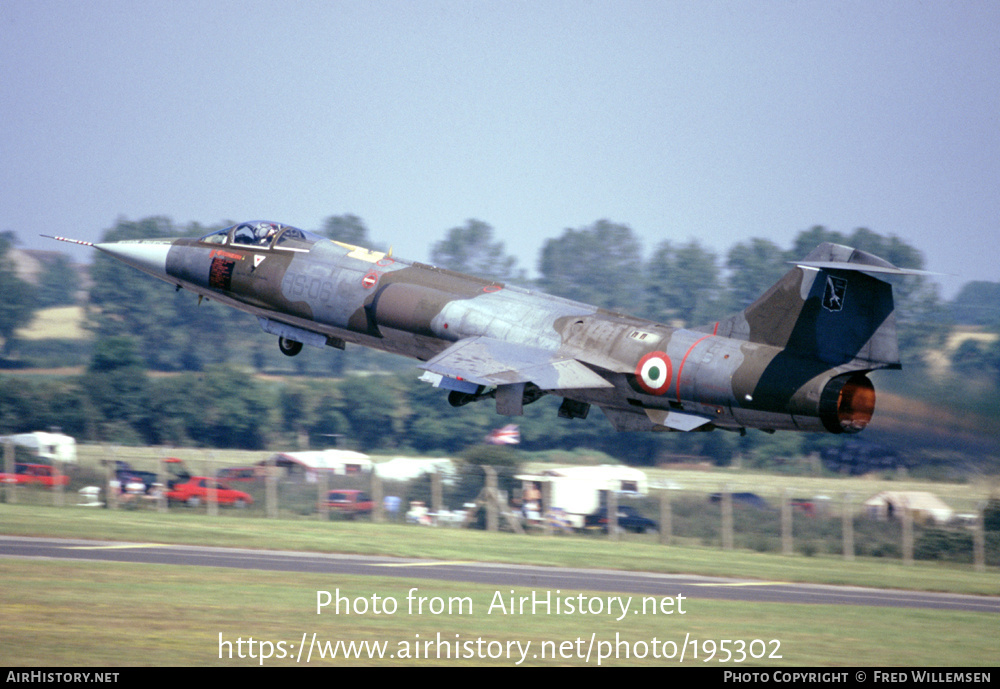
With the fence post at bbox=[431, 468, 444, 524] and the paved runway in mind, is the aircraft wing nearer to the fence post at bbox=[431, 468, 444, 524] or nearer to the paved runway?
the paved runway

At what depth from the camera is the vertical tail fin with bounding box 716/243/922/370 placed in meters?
20.2

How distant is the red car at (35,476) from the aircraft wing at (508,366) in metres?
21.6

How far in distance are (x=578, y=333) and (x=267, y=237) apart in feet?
29.0

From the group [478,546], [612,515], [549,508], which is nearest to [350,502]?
[549,508]

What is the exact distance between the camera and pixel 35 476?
3925 centimetres

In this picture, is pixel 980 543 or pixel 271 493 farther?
pixel 271 493

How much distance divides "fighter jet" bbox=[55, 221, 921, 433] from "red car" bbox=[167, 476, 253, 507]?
38.5ft

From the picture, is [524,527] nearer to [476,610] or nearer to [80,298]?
[476,610]

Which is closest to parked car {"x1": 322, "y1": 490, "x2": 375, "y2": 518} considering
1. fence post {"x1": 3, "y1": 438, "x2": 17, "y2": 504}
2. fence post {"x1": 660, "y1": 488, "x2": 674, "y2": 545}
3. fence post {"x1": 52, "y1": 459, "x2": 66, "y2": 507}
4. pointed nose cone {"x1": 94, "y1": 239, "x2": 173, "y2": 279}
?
fence post {"x1": 52, "y1": 459, "x2": 66, "y2": 507}

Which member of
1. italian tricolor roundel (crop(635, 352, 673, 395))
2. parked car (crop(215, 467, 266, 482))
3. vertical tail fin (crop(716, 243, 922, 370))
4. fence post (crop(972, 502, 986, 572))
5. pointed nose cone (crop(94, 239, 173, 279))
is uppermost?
pointed nose cone (crop(94, 239, 173, 279))

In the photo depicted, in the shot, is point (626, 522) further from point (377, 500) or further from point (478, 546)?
point (377, 500)

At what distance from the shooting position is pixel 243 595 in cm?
2070

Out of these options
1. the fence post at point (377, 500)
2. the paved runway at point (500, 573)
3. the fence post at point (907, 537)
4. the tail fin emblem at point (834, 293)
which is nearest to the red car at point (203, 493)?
the fence post at point (377, 500)
